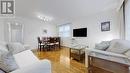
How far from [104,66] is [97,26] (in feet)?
12.4

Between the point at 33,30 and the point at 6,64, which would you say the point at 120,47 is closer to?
the point at 6,64

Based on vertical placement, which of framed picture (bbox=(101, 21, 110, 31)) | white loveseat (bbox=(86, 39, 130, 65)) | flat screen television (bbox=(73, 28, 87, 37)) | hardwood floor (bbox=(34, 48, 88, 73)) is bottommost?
hardwood floor (bbox=(34, 48, 88, 73))

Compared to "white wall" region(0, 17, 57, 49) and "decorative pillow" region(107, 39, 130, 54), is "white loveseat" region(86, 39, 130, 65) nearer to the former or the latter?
"decorative pillow" region(107, 39, 130, 54)

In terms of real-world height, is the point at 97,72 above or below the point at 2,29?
below

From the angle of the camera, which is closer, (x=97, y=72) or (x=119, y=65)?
(x=119, y=65)

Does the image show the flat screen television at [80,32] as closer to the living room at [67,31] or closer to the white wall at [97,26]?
the living room at [67,31]

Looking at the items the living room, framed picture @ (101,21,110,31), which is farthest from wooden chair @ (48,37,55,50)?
framed picture @ (101,21,110,31)

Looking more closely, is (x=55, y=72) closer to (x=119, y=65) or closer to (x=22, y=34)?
(x=119, y=65)

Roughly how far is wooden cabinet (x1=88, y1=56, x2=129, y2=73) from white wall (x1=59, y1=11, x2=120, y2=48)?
8.56 feet

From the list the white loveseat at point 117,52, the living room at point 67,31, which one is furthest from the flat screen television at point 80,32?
the white loveseat at point 117,52

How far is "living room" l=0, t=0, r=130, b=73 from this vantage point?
9.65ft

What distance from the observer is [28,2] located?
6.01 meters

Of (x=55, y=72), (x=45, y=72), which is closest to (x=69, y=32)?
(x=55, y=72)

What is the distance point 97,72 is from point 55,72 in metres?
1.21
